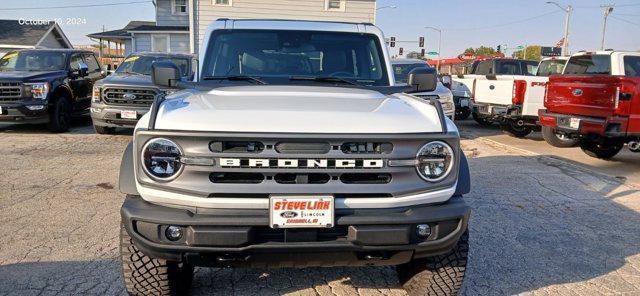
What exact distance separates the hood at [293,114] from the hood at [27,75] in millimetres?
8421

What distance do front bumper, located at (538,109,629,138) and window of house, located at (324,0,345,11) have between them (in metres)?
10.9

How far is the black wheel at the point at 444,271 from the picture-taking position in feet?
9.70

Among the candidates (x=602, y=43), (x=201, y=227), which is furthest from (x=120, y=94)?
(x=602, y=43)

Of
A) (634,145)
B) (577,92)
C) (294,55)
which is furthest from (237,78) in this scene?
(634,145)

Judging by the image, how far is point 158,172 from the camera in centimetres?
251

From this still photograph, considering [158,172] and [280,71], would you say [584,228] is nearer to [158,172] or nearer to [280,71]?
[280,71]

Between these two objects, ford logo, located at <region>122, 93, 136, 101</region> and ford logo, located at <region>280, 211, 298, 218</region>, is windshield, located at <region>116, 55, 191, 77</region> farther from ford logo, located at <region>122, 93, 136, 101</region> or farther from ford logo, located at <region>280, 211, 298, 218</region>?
ford logo, located at <region>280, 211, 298, 218</region>

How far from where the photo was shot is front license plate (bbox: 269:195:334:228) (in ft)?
7.95

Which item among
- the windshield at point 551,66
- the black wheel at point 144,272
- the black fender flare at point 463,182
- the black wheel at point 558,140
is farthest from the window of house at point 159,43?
the black fender flare at point 463,182

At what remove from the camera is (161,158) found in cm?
251

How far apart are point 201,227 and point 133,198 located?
471 mm

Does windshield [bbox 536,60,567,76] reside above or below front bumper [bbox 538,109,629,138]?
above

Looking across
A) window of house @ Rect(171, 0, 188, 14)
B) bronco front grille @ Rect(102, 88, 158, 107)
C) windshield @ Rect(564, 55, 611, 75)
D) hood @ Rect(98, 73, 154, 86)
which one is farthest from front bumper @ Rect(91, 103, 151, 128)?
window of house @ Rect(171, 0, 188, 14)

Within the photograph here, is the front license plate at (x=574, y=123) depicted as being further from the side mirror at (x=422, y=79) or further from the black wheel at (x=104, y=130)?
the black wheel at (x=104, y=130)
